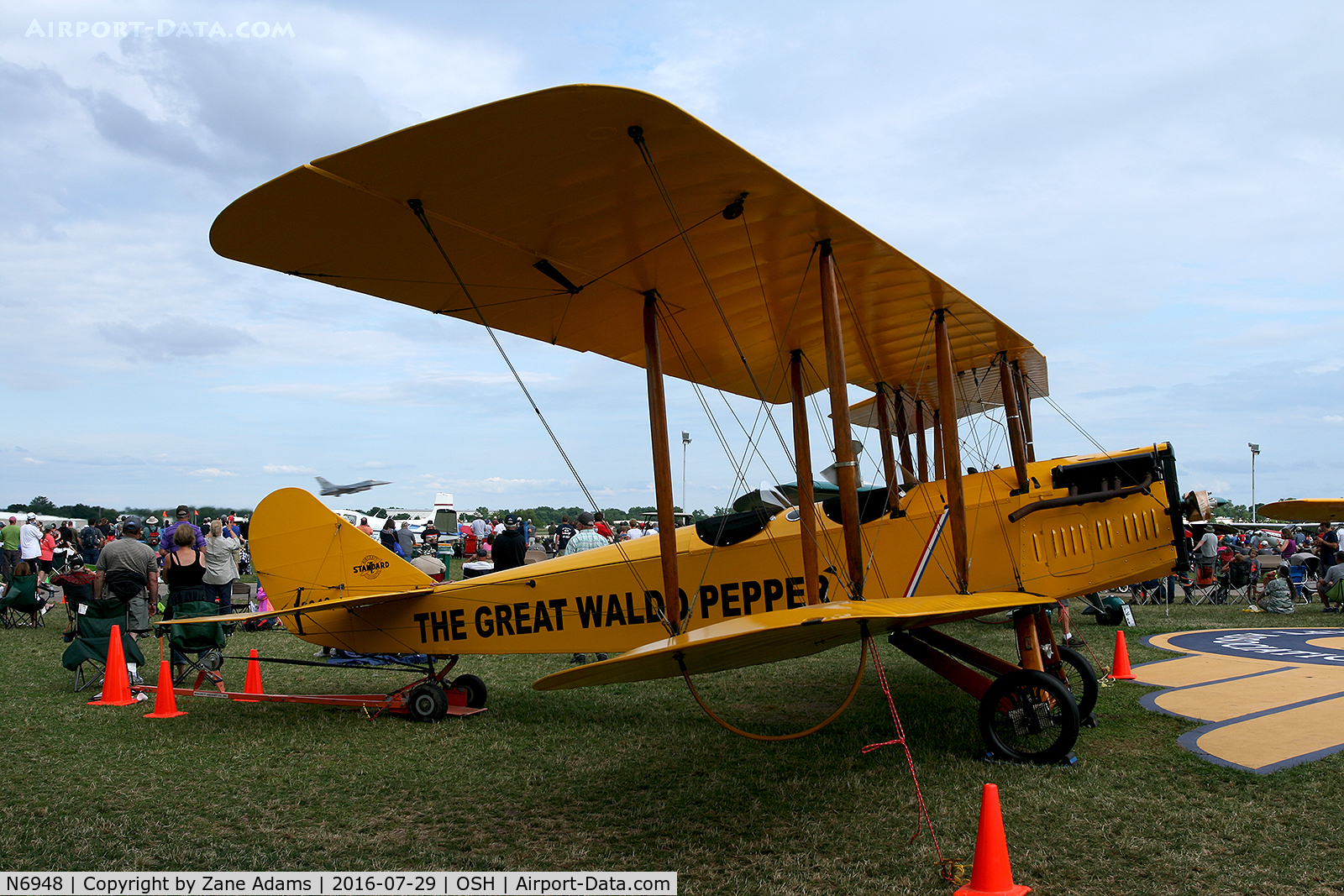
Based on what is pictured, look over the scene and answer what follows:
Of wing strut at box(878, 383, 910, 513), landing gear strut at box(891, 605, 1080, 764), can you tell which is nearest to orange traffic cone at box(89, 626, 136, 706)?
landing gear strut at box(891, 605, 1080, 764)

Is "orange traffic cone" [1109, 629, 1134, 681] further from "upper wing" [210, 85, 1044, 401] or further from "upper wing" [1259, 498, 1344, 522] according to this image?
"upper wing" [210, 85, 1044, 401]

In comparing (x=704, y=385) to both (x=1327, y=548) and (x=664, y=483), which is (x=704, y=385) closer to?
(x=664, y=483)

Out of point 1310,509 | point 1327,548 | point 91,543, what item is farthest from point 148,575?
point 1327,548

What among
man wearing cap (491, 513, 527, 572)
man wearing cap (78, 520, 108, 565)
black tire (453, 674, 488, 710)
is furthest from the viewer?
man wearing cap (78, 520, 108, 565)

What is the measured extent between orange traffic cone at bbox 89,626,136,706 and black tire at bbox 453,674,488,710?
9.74 feet

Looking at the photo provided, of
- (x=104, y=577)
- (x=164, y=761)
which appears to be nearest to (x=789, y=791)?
(x=164, y=761)

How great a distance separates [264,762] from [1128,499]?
6.25 m

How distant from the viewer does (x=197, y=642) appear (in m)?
7.66

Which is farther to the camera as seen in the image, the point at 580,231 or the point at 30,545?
the point at 30,545

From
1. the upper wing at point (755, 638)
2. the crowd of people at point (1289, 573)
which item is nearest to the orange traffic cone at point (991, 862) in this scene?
the upper wing at point (755, 638)

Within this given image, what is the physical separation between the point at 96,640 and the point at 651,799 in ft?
21.2

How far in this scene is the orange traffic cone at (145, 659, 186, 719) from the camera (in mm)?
6527

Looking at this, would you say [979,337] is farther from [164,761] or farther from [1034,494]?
[164,761]

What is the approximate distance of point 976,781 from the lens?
443cm
